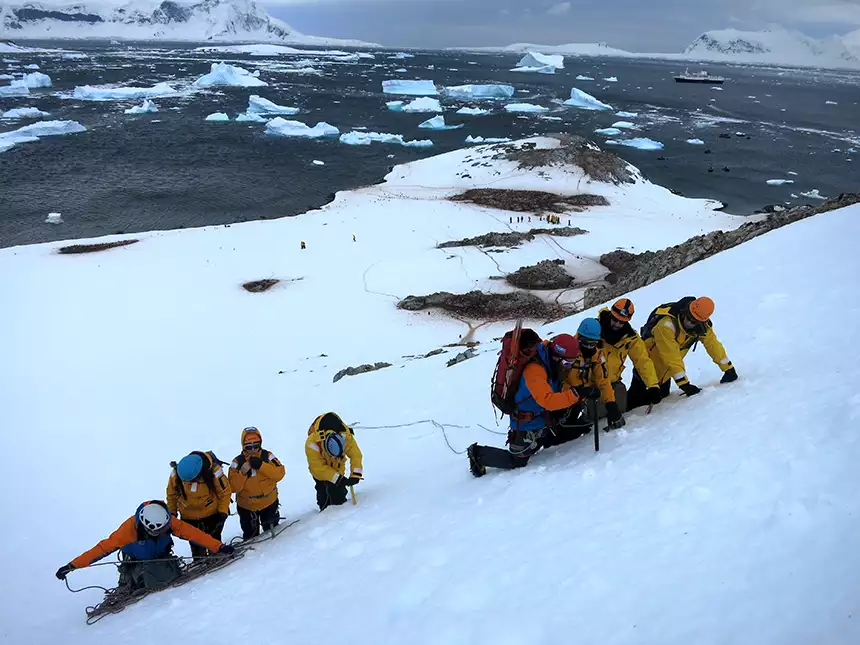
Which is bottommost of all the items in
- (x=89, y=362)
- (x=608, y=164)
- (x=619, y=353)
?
(x=89, y=362)

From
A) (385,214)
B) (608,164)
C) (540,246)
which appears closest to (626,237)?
(540,246)

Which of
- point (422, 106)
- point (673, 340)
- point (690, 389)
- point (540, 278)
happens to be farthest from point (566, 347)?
point (422, 106)

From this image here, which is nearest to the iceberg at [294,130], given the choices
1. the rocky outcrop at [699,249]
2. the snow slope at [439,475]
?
the snow slope at [439,475]

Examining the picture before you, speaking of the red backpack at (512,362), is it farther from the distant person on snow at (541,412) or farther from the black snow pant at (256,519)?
the black snow pant at (256,519)

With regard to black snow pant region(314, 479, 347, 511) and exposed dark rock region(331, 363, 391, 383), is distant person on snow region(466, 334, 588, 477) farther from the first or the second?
exposed dark rock region(331, 363, 391, 383)

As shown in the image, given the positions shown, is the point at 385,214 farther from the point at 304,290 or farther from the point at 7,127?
the point at 7,127

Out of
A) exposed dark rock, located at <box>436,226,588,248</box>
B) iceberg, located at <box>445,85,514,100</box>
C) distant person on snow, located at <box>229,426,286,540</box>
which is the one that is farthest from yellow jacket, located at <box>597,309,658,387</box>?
iceberg, located at <box>445,85,514,100</box>

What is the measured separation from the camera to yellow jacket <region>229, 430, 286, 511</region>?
581cm

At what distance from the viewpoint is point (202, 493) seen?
216 inches

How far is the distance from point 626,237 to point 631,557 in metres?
23.0

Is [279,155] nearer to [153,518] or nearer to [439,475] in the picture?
[439,475]

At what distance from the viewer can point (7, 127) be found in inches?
1961

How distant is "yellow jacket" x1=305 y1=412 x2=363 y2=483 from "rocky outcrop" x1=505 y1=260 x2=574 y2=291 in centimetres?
1369

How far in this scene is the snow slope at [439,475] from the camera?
131 inches
